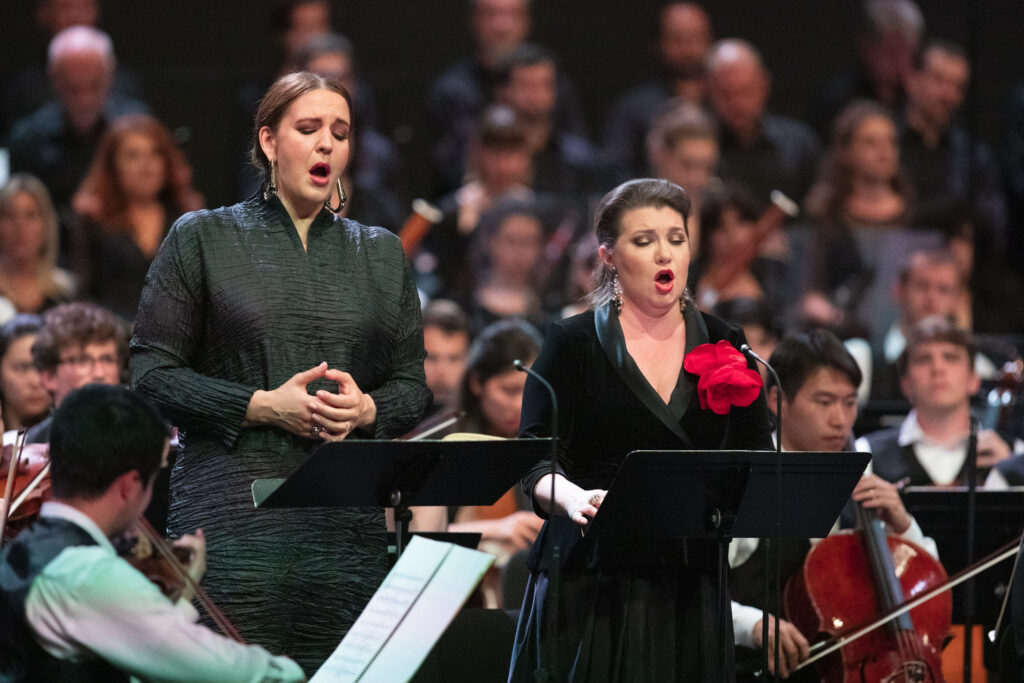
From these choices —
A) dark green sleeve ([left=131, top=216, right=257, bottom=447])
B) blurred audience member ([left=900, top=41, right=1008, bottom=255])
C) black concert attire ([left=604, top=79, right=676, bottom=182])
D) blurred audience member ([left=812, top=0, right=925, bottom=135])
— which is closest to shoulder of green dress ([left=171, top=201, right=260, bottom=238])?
dark green sleeve ([left=131, top=216, right=257, bottom=447])

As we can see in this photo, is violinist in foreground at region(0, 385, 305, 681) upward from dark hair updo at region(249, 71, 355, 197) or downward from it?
downward

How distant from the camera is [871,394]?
235 inches

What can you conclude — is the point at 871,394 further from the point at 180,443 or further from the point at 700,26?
the point at 180,443

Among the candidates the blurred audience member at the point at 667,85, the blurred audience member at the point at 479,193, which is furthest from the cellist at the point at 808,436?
the blurred audience member at the point at 667,85

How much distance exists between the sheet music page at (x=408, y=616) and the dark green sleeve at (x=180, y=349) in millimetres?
529

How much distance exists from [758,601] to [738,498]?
1.09 meters

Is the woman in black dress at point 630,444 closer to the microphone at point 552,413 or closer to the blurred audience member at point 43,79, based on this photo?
the microphone at point 552,413

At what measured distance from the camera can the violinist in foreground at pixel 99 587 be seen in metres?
2.12

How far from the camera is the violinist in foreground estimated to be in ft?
6.94

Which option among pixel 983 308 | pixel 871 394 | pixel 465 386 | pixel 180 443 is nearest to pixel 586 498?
pixel 180 443

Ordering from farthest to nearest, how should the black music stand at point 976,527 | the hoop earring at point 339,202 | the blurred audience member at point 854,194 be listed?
the blurred audience member at point 854,194 → the black music stand at point 976,527 → the hoop earring at point 339,202

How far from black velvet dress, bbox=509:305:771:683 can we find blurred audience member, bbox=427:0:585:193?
4542 mm

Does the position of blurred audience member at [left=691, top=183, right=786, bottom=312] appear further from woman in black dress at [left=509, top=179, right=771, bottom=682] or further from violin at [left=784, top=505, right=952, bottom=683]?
woman in black dress at [left=509, top=179, right=771, bottom=682]

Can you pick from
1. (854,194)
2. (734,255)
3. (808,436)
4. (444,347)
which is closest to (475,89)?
(734,255)
